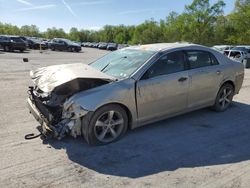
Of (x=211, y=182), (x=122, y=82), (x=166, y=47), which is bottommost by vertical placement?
(x=211, y=182)

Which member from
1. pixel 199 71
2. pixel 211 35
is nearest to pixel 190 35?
pixel 211 35

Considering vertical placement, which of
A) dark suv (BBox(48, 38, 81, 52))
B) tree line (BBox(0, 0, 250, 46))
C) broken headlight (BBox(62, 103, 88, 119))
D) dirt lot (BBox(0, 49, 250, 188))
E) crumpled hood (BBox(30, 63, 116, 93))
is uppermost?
tree line (BBox(0, 0, 250, 46))

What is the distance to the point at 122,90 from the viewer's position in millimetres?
4691

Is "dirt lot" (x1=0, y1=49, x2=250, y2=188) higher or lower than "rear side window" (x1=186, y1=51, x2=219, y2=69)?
lower

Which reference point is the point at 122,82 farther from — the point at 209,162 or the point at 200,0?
the point at 200,0

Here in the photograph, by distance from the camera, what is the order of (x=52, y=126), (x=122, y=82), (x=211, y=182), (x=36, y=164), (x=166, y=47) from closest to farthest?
(x=211, y=182)
(x=36, y=164)
(x=52, y=126)
(x=122, y=82)
(x=166, y=47)

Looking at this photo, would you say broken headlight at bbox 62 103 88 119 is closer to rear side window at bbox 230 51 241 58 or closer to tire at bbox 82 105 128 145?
tire at bbox 82 105 128 145

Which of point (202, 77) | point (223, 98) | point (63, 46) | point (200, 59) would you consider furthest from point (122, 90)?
point (63, 46)

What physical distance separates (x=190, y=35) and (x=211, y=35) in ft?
12.1

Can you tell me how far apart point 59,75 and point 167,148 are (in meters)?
2.12

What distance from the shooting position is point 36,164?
3967mm

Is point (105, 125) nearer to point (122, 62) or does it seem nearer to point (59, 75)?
point (59, 75)

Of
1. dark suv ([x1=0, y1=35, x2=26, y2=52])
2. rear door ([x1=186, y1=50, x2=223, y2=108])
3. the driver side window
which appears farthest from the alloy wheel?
dark suv ([x1=0, y1=35, x2=26, y2=52])

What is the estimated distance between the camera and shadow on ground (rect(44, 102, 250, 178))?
159 inches
